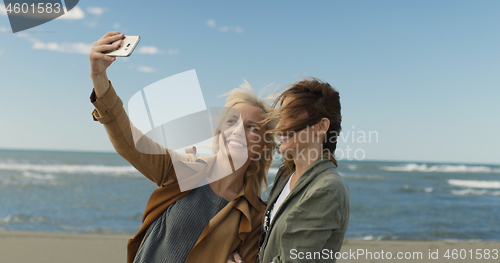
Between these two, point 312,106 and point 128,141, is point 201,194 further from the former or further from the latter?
point 312,106

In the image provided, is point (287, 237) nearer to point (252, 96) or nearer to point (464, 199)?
point (252, 96)

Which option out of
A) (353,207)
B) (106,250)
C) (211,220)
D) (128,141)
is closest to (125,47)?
(128,141)

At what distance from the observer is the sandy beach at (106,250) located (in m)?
5.51

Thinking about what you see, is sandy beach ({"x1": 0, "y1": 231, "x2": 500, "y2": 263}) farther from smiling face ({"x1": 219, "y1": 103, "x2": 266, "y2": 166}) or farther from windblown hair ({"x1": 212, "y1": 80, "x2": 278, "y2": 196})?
smiling face ({"x1": 219, "y1": 103, "x2": 266, "y2": 166})

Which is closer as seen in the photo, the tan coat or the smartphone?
the smartphone

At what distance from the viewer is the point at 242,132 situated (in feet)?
7.05

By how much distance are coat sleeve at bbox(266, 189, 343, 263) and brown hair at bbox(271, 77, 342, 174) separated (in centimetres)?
38

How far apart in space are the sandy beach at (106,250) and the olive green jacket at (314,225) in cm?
456

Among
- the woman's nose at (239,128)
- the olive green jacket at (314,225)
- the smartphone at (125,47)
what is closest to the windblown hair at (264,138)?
the woman's nose at (239,128)

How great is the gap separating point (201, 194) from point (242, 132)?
1.61 ft

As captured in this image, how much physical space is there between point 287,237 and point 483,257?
686 centimetres

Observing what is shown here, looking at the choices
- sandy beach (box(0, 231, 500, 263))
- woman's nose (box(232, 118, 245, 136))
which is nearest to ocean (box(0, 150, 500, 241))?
sandy beach (box(0, 231, 500, 263))

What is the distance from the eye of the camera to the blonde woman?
70.0 inches

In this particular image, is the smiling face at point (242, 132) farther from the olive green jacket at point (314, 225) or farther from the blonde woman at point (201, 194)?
the olive green jacket at point (314, 225)
